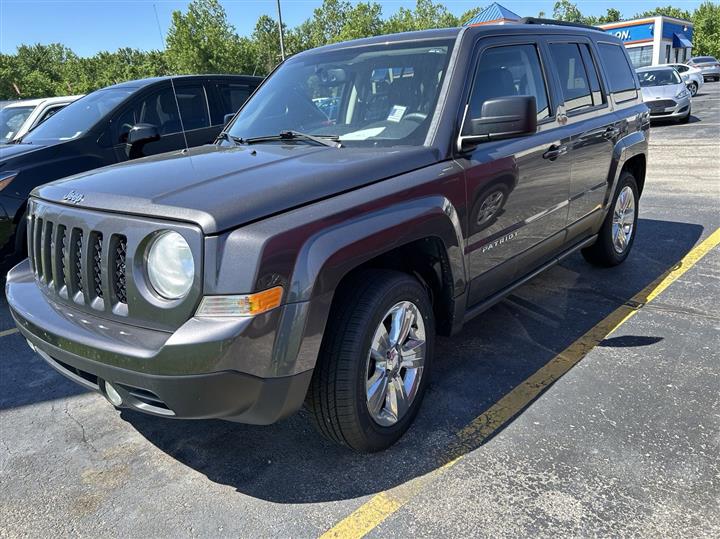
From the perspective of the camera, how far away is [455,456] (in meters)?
2.68

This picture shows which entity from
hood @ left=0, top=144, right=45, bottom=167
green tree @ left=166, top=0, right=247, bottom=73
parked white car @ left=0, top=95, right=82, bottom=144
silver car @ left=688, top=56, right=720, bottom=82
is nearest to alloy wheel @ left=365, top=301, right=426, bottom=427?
hood @ left=0, top=144, right=45, bottom=167

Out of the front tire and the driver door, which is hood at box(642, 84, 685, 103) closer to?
the driver door

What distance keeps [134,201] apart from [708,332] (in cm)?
362

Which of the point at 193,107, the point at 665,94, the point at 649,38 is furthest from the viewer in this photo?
the point at 649,38

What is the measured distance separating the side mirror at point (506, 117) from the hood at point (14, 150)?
4294mm

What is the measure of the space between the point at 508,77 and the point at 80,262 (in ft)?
8.39

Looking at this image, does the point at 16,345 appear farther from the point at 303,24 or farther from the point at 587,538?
the point at 303,24

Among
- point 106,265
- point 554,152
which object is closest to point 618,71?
point 554,152

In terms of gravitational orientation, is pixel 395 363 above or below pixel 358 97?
below

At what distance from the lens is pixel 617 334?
3879 millimetres

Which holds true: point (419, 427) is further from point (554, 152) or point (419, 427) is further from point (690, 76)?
point (690, 76)

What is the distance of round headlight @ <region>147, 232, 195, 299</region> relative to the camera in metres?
2.11

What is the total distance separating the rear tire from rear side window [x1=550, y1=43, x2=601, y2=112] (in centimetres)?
94

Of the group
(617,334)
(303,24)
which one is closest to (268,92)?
(617,334)
